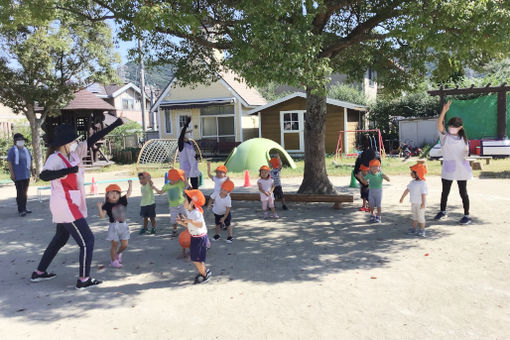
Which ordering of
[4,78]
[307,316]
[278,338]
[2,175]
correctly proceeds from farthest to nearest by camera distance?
1. [2,175]
2. [4,78]
3. [307,316]
4. [278,338]

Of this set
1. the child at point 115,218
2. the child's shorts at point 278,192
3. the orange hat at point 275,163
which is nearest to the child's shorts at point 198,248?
the child at point 115,218

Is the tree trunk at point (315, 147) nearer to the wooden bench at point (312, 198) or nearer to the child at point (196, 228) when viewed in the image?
the wooden bench at point (312, 198)

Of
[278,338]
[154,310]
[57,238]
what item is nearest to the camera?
[278,338]

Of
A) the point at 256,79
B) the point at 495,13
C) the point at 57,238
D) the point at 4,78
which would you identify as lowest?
the point at 57,238

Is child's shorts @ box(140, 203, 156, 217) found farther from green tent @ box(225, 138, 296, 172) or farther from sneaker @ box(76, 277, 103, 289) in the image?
green tent @ box(225, 138, 296, 172)

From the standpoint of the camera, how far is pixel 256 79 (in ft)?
22.5

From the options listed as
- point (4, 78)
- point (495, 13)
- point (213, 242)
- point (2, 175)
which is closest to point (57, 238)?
point (213, 242)

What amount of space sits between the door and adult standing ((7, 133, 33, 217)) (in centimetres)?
1626

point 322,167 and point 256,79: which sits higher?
point 256,79

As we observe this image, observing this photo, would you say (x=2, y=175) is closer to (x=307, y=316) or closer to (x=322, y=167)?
(x=322, y=167)

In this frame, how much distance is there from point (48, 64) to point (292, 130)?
43.2ft

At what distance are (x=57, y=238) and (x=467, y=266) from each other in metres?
5.20

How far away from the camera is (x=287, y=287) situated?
4.71 m

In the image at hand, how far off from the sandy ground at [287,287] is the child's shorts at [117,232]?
450 mm
